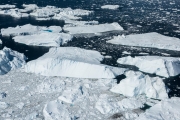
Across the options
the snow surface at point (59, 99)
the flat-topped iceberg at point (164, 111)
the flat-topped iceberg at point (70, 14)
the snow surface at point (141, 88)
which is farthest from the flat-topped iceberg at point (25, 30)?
the flat-topped iceberg at point (164, 111)

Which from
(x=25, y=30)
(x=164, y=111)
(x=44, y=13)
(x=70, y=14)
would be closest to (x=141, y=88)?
(x=164, y=111)

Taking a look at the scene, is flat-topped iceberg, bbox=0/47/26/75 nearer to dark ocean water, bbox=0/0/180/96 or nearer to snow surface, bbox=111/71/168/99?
dark ocean water, bbox=0/0/180/96

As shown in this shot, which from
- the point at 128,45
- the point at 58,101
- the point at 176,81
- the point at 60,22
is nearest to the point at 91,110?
the point at 58,101

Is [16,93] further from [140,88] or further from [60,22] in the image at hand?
[60,22]

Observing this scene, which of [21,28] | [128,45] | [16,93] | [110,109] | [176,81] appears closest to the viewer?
[110,109]

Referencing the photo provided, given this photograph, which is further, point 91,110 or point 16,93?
point 16,93

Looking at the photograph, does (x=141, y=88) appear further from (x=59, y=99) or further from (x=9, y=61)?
(x=9, y=61)
